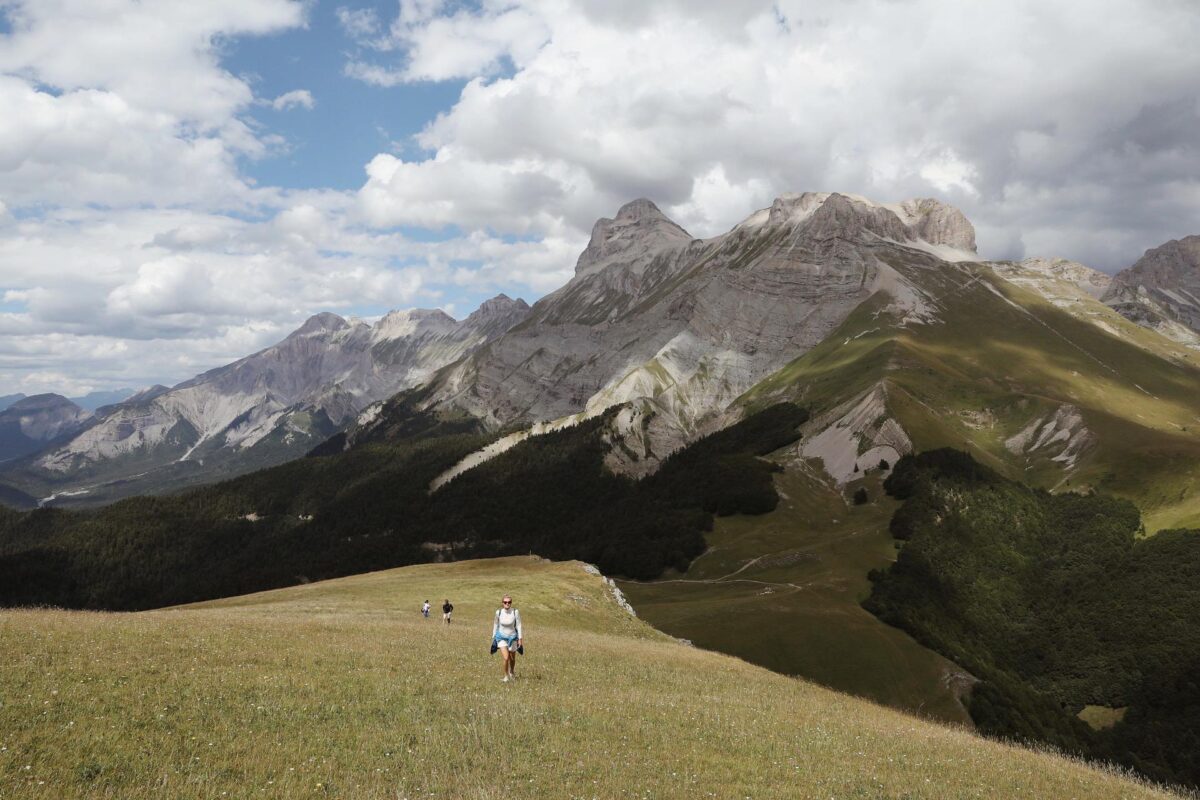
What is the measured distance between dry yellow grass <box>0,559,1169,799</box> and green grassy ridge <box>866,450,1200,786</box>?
2295 inches

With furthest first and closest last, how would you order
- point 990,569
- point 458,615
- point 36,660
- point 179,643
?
point 990,569 < point 458,615 < point 179,643 < point 36,660

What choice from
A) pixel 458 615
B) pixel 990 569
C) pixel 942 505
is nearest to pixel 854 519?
pixel 942 505

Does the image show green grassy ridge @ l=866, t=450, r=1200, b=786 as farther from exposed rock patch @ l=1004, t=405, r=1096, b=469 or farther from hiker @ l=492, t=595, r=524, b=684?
hiker @ l=492, t=595, r=524, b=684

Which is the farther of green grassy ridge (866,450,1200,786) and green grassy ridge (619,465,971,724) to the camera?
green grassy ridge (866,450,1200,786)

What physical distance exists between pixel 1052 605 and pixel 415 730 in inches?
5592

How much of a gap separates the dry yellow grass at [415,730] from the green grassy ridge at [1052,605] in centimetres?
5829

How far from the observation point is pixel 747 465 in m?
190

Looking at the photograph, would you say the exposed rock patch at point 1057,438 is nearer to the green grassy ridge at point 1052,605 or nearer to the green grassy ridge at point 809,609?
the green grassy ridge at point 1052,605

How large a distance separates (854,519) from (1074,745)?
226ft

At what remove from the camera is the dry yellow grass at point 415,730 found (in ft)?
46.0

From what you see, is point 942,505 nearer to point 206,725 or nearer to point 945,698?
point 945,698

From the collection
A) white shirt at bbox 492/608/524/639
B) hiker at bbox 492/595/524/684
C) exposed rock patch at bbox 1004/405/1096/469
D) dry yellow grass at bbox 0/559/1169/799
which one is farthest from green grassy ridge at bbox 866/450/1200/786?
white shirt at bbox 492/608/524/639

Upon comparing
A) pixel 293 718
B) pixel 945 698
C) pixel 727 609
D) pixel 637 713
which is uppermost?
pixel 293 718

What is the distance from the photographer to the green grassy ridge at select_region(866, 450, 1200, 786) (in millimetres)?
85125
